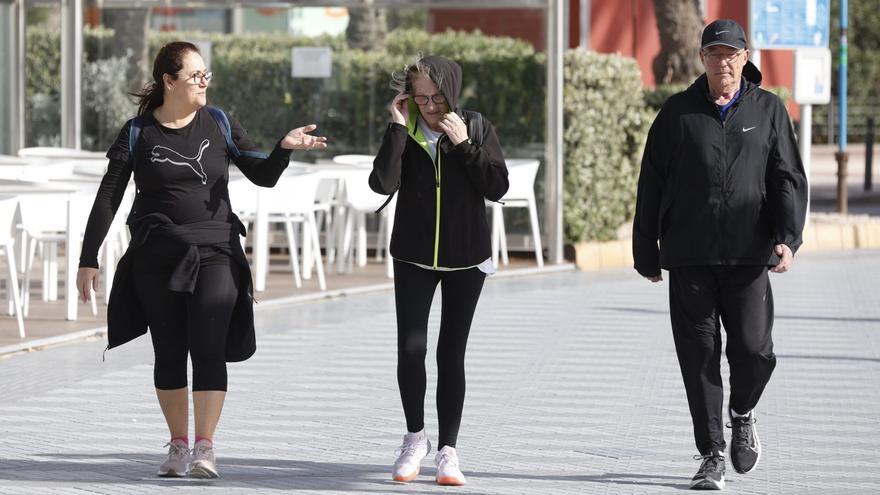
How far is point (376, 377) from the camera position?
9.75m

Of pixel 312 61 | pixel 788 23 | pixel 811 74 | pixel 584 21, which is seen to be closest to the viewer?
pixel 312 61

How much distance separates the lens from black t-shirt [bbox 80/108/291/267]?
6746 millimetres

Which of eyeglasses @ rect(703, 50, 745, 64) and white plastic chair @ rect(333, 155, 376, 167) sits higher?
eyeglasses @ rect(703, 50, 745, 64)

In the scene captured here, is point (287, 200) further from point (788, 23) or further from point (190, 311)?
point (190, 311)

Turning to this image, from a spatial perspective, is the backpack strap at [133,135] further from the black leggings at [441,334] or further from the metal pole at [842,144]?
the metal pole at [842,144]

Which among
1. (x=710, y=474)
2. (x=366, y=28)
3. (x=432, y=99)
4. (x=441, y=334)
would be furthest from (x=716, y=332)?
(x=366, y=28)

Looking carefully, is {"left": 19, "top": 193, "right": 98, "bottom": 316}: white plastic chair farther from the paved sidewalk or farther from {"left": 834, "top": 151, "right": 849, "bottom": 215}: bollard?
{"left": 834, "top": 151, "right": 849, "bottom": 215}: bollard

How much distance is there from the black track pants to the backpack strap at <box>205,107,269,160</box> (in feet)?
5.20

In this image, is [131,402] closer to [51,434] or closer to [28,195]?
[51,434]

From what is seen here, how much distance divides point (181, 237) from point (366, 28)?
10.1 m

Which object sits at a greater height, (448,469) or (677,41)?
(677,41)

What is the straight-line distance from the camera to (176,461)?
687 cm

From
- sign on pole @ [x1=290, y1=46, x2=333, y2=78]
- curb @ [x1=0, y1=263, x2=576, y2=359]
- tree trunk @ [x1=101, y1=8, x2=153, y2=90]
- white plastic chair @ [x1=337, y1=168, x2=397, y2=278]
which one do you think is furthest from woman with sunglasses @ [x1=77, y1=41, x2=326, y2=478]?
tree trunk @ [x1=101, y1=8, x2=153, y2=90]

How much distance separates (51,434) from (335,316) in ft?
15.6
